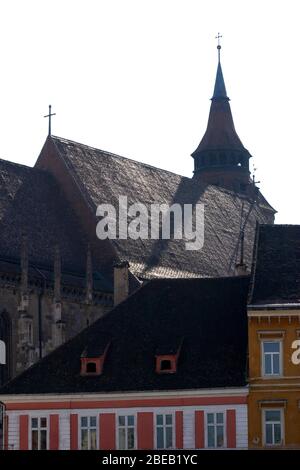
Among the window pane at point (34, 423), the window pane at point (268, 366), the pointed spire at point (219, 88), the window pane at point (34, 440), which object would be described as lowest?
the window pane at point (34, 440)

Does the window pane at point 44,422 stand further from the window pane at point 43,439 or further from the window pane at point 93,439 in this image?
the window pane at point 93,439

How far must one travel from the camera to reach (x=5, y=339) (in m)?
77.1

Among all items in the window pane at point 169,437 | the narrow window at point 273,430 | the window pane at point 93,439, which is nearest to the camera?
the narrow window at point 273,430

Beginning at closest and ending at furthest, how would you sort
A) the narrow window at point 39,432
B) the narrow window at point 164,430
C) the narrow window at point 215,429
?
the narrow window at point 215,429 < the narrow window at point 164,430 < the narrow window at point 39,432

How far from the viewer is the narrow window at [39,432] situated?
5609cm

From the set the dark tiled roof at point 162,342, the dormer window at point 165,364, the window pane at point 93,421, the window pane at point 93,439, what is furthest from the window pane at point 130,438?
the dormer window at point 165,364

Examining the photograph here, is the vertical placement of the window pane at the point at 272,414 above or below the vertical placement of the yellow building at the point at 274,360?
below

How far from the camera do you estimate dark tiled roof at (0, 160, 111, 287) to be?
263 ft

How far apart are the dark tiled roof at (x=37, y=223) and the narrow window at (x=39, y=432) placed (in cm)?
2146

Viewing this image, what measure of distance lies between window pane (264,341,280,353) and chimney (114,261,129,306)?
2259 centimetres

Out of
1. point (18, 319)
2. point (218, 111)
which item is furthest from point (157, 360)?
point (218, 111)

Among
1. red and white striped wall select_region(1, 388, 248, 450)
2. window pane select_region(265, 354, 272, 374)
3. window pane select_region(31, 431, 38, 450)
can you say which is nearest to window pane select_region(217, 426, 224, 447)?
red and white striped wall select_region(1, 388, 248, 450)
